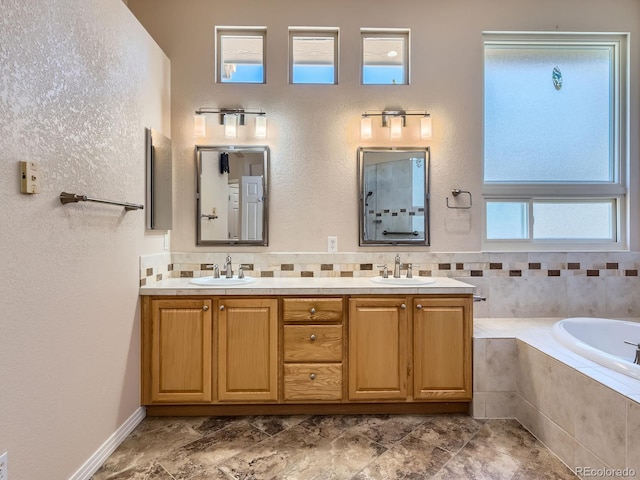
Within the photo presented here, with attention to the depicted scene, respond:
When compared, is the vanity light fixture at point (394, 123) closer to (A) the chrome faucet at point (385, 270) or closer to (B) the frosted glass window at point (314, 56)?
(B) the frosted glass window at point (314, 56)

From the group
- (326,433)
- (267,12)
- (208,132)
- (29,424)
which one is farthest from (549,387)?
(267,12)

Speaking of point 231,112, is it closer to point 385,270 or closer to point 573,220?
point 385,270

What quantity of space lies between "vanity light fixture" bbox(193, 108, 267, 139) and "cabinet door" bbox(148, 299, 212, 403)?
1271 mm

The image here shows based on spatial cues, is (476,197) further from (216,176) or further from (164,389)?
(164,389)

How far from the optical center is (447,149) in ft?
8.59

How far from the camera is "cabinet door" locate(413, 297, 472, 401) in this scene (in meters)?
2.12

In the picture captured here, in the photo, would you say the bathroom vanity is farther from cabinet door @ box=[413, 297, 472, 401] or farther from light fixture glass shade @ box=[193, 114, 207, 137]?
light fixture glass shade @ box=[193, 114, 207, 137]

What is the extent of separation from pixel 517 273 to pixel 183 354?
2466 mm

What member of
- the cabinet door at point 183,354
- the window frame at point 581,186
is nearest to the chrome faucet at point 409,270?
the window frame at point 581,186

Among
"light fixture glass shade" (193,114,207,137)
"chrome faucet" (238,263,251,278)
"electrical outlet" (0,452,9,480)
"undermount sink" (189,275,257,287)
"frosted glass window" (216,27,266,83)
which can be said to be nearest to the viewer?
"electrical outlet" (0,452,9,480)

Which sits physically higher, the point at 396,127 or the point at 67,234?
the point at 396,127

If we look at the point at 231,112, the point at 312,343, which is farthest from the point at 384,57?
the point at 312,343

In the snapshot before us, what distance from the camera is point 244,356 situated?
209cm

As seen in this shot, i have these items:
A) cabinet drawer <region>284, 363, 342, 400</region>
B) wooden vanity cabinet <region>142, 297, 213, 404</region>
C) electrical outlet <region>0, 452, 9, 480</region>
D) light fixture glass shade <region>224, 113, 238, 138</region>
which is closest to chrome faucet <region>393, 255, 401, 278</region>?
cabinet drawer <region>284, 363, 342, 400</region>
